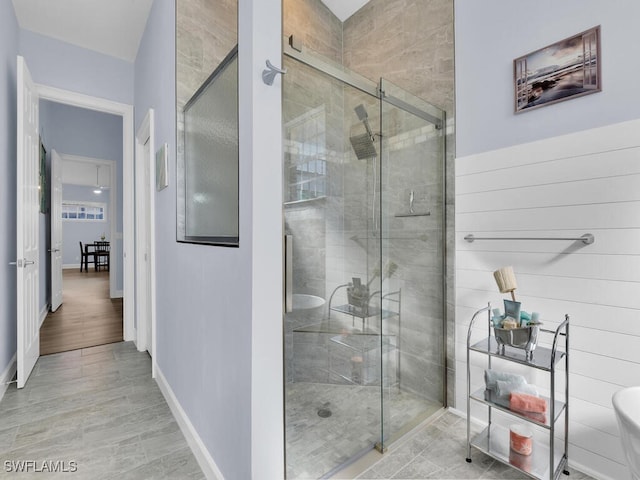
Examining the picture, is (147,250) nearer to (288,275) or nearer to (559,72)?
(288,275)

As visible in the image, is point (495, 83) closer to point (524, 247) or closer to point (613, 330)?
point (524, 247)

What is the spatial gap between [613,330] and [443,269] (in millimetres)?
863

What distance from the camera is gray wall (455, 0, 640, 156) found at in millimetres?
1427

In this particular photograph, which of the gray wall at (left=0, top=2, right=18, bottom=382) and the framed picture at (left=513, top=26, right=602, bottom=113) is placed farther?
the gray wall at (left=0, top=2, right=18, bottom=382)

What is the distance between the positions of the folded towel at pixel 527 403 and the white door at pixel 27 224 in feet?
10.4

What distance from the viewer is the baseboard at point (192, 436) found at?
5.06 ft

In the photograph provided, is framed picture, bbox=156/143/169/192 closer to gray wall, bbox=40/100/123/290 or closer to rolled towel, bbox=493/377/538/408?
rolled towel, bbox=493/377/538/408

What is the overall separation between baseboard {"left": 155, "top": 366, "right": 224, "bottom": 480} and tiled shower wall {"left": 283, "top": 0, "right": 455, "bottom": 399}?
3.10ft

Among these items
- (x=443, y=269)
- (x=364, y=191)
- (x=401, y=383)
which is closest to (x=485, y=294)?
(x=443, y=269)

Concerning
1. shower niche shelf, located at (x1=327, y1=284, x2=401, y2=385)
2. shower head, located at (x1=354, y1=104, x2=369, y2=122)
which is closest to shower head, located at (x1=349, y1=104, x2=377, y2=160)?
shower head, located at (x1=354, y1=104, x2=369, y2=122)

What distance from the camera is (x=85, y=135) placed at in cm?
528

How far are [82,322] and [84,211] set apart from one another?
817 centimetres

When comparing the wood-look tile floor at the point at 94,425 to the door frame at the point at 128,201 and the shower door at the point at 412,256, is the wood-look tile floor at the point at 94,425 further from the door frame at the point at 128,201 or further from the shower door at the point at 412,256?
the shower door at the point at 412,256

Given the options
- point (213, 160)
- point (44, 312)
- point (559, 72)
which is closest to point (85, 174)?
point (44, 312)
